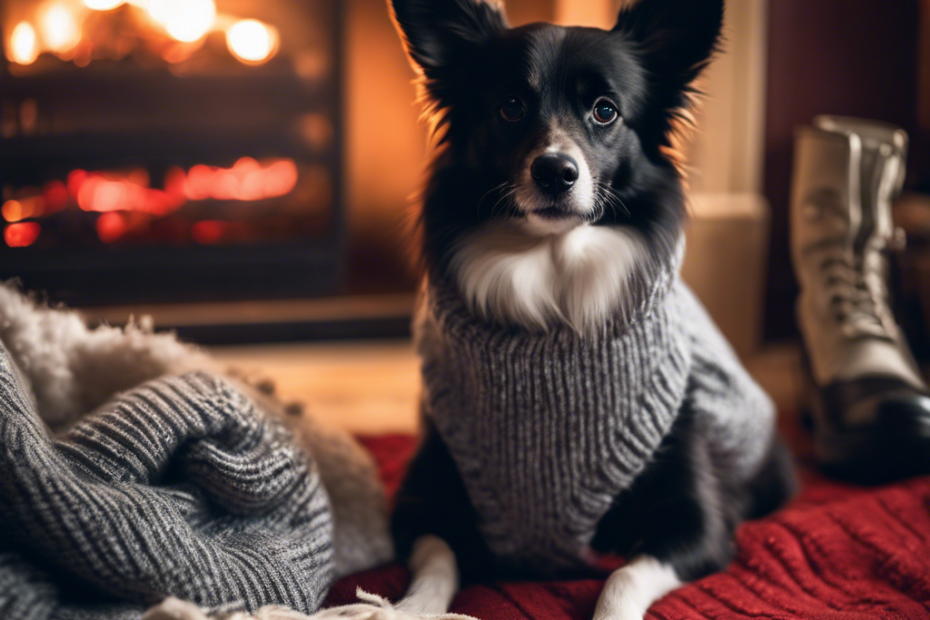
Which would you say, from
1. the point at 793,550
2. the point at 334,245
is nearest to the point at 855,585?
the point at 793,550

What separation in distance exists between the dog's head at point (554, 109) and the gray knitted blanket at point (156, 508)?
0.43 meters

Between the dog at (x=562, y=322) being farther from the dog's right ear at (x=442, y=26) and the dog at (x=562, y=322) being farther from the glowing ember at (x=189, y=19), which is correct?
the glowing ember at (x=189, y=19)

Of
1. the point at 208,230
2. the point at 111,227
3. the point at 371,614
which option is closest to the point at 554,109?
the point at 371,614

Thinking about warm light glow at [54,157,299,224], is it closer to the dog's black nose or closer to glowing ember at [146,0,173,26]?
glowing ember at [146,0,173,26]

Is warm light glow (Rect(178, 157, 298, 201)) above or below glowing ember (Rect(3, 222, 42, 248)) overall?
above

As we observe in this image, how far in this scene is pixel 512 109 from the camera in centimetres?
123

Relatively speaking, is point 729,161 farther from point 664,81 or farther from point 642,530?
point 642,530

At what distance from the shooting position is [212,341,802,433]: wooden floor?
2236mm

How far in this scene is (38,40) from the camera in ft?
8.24

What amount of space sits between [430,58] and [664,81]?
1.26 ft

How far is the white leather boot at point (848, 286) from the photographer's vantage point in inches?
65.7

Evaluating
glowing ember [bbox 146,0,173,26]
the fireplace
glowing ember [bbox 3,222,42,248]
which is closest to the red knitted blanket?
the fireplace

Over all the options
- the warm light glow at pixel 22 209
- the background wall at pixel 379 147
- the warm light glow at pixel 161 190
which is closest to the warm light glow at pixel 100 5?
the warm light glow at pixel 161 190

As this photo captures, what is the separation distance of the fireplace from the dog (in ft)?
4.63
